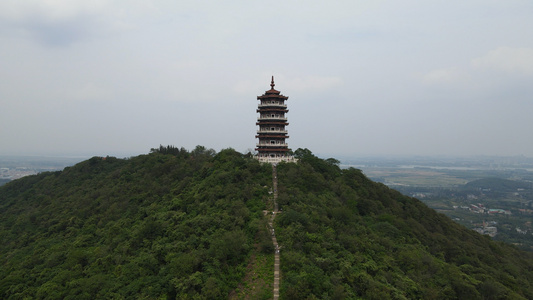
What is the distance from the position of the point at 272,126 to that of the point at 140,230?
21.2 meters

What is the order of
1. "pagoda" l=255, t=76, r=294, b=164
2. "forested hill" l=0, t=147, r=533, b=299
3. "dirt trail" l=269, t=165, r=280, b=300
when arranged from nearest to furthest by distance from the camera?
"dirt trail" l=269, t=165, r=280, b=300
"forested hill" l=0, t=147, r=533, b=299
"pagoda" l=255, t=76, r=294, b=164

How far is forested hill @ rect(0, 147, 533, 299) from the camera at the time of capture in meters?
18.5

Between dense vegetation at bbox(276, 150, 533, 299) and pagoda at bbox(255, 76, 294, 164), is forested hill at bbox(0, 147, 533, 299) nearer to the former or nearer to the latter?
dense vegetation at bbox(276, 150, 533, 299)

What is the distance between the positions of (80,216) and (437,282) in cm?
3845

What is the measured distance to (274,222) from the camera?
24.1 metres

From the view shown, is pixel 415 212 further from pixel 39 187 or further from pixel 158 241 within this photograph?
pixel 39 187

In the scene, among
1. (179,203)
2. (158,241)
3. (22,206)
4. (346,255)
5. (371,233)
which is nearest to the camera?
(346,255)

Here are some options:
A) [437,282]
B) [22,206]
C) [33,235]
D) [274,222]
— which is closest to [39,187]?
[22,206]

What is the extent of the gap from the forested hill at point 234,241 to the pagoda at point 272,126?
116 inches

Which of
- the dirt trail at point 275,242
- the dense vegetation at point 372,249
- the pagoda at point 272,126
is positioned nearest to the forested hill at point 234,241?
the dense vegetation at point 372,249

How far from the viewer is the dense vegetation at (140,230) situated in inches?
746

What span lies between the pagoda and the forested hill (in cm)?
295

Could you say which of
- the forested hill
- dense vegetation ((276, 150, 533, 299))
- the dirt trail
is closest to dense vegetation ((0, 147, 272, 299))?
the forested hill

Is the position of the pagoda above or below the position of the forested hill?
above
